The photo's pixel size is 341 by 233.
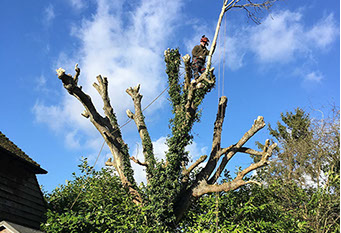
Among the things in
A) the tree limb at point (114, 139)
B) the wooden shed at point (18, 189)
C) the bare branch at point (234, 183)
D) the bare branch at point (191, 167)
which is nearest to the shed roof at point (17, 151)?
the wooden shed at point (18, 189)

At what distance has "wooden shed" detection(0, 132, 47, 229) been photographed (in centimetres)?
1072

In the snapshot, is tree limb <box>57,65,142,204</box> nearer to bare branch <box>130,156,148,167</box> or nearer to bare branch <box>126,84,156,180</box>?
bare branch <box>130,156,148,167</box>

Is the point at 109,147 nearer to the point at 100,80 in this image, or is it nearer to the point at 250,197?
the point at 100,80

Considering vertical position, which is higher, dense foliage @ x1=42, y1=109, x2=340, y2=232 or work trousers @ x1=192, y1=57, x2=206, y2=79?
work trousers @ x1=192, y1=57, x2=206, y2=79

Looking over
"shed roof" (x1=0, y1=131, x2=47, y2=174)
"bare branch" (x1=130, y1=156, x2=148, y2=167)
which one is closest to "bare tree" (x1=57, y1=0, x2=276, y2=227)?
"bare branch" (x1=130, y1=156, x2=148, y2=167)

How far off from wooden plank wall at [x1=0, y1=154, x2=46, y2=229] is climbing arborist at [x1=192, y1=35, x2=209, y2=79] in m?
6.70

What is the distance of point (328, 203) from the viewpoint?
13.4 meters

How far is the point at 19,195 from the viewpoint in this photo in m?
11.4

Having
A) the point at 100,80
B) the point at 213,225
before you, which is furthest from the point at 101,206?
the point at 100,80

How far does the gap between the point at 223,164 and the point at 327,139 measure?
5.77 meters

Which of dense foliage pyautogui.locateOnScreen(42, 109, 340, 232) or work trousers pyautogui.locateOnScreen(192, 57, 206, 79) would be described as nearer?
dense foliage pyautogui.locateOnScreen(42, 109, 340, 232)

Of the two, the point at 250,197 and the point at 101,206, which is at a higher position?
the point at 250,197

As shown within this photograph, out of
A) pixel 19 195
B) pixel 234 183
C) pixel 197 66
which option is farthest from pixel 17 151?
pixel 234 183

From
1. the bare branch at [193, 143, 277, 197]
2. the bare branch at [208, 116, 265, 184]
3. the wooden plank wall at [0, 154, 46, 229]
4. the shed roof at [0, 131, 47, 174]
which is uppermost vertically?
the bare branch at [208, 116, 265, 184]
